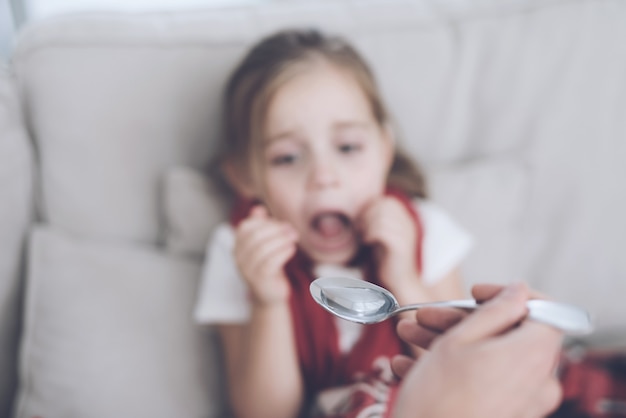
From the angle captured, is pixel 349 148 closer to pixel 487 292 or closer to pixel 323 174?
pixel 323 174

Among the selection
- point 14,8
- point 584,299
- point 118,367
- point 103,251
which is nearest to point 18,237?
point 103,251

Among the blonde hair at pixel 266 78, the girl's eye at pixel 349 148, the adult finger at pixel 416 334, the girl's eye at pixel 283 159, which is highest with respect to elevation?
the blonde hair at pixel 266 78

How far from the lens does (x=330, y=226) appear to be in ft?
2.83

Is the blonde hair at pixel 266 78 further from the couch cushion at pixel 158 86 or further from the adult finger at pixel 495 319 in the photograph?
the adult finger at pixel 495 319

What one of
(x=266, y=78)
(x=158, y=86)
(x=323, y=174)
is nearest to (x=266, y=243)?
(x=323, y=174)

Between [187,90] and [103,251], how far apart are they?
0.29m

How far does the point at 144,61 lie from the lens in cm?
94

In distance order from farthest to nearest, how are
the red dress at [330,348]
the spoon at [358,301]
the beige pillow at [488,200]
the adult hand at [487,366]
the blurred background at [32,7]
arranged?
the blurred background at [32,7] → the beige pillow at [488,200] → the red dress at [330,348] → the spoon at [358,301] → the adult hand at [487,366]

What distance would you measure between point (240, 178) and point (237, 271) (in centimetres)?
15

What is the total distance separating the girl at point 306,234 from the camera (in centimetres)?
80

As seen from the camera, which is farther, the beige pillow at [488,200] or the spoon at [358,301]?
the beige pillow at [488,200]

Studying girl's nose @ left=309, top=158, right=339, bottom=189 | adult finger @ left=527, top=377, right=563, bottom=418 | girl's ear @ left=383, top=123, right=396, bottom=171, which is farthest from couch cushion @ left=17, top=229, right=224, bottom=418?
adult finger @ left=527, top=377, right=563, bottom=418

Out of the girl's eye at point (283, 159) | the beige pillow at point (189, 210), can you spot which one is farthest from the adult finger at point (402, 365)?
the beige pillow at point (189, 210)

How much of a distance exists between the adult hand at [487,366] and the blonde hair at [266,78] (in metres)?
0.51
